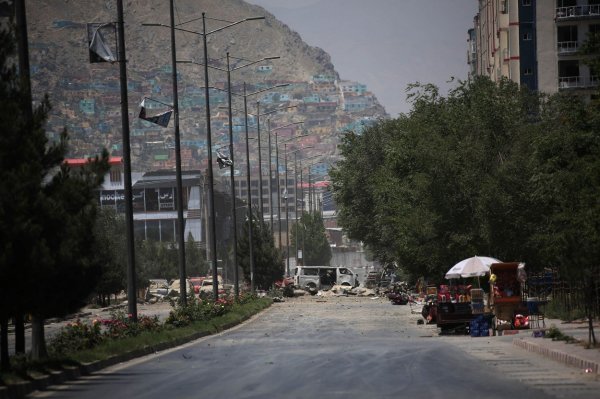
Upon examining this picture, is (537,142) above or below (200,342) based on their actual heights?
above

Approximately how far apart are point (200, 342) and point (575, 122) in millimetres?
12809

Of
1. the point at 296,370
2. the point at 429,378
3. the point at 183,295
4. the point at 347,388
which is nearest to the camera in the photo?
the point at 347,388

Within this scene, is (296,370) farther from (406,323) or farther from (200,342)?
(406,323)

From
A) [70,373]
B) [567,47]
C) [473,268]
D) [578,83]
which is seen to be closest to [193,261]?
[567,47]

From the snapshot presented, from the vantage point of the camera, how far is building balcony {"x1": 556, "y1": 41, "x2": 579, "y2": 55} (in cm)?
10119

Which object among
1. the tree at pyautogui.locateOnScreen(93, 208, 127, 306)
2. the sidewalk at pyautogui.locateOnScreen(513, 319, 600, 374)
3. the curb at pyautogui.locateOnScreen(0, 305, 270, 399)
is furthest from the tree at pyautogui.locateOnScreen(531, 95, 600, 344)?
the tree at pyautogui.locateOnScreen(93, 208, 127, 306)

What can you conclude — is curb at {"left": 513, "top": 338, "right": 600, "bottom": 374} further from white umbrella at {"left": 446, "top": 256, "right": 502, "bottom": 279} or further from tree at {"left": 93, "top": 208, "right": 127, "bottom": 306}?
tree at {"left": 93, "top": 208, "right": 127, "bottom": 306}

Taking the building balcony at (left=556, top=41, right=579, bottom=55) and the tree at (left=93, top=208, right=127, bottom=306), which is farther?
the building balcony at (left=556, top=41, right=579, bottom=55)

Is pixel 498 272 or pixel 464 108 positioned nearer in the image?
pixel 498 272

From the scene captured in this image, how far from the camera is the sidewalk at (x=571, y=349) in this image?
23845 mm

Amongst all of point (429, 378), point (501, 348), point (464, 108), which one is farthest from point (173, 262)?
point (429, 378)

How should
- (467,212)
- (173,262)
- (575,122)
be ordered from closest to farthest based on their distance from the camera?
(575,122) < (467,212) < (173,262)

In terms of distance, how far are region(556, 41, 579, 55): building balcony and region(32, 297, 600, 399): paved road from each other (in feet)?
210

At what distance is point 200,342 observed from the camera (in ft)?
131
